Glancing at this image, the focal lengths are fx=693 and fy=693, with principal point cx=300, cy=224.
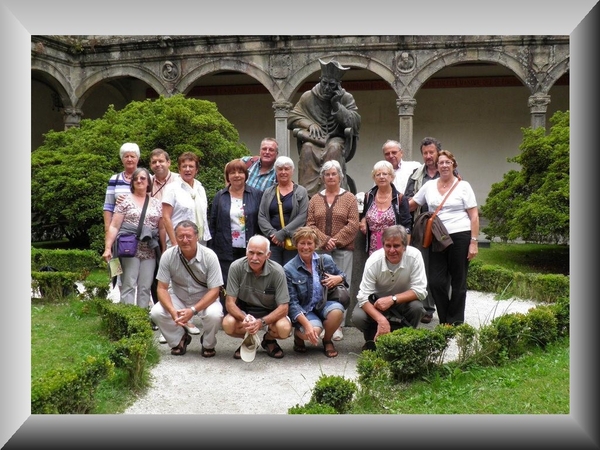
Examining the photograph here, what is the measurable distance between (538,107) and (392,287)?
40.0 ft

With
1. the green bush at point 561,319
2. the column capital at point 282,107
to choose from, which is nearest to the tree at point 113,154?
the column capital at point 282,107

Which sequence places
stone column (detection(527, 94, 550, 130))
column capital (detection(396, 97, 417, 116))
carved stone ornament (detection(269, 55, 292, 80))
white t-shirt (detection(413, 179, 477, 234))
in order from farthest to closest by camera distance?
carved stone ornament (detection(269, 55, 292, 80))
column capital (detection(396, 97, 417, 116))
stone column (detection(527, 94, 550, 130))
white t-shirt (detection(413, 179, 477, 234))

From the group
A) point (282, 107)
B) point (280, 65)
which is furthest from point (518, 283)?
point (280, 65)

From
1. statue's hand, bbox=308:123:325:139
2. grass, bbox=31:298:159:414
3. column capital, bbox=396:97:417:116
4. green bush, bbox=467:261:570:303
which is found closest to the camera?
grass, bbox=31:298:159:414

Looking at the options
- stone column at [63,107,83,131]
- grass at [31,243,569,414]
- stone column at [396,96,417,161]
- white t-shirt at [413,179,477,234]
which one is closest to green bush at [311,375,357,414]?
grass at [31,243,569,414]

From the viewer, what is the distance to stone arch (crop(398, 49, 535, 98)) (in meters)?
16.5

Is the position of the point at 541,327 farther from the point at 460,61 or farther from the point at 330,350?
the point at 460,61

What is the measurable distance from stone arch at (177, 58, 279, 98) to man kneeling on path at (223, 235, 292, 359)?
12.4 m

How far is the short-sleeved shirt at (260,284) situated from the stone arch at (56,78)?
1392 cm

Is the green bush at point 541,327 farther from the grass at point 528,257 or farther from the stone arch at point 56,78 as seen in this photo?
the stone arch at point 56,78

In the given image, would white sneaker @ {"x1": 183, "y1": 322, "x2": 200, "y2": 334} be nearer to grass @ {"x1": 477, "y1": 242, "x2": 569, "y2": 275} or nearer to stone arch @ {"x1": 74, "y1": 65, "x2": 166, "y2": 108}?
grass @ {"x1": 477, "y1": 242, "x2": 569, "y2": 275}

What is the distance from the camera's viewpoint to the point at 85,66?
1886 cm

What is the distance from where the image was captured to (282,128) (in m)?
17.8

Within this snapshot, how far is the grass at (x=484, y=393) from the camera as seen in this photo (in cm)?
479
